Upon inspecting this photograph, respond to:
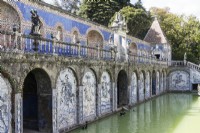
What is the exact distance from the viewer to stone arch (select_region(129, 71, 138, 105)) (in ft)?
94.1

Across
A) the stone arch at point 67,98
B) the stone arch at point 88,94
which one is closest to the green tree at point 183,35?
the stone arch at point 88,94

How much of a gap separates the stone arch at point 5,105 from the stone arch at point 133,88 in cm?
1701

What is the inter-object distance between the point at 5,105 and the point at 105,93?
38.0ft

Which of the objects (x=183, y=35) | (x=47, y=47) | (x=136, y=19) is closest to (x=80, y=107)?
(x=47, y=47)

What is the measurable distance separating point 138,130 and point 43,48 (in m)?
7.85

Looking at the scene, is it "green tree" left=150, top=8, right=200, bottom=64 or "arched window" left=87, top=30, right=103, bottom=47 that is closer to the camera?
"arched window" left=87, top=30, right=103, bottom=47

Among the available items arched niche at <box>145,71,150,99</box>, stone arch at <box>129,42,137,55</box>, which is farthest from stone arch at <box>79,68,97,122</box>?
stone arch at <box>129,42,137,55</box>

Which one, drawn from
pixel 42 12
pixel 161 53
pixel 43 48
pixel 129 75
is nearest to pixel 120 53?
pixel 129 75

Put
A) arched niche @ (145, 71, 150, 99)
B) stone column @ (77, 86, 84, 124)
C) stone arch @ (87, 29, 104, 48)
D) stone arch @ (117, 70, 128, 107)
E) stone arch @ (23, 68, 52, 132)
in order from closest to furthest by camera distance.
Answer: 1. stone arch @ (23, 68, 52, 132)
2. stone column @ (77, 86, 84, 124)
3. stone arch @ (117, 70, 128, 107)
4. stone arch @ (87, 29, 104, 48)
5. arched niche @ (145, 71, 150, 99)

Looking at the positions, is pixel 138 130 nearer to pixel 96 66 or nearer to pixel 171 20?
pixel 96 66

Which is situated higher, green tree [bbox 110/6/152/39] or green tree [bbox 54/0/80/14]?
green tree [bbox 54/0/80/14]

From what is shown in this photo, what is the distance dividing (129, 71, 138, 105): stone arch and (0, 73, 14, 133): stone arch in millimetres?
17009

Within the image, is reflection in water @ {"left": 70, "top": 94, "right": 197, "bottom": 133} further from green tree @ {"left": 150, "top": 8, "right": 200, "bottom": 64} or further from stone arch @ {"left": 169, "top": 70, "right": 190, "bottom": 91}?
green tree @ {"left": 150, "top": 8, "right": 200, "bottom": 64}

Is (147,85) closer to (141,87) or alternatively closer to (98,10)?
(141,87)
